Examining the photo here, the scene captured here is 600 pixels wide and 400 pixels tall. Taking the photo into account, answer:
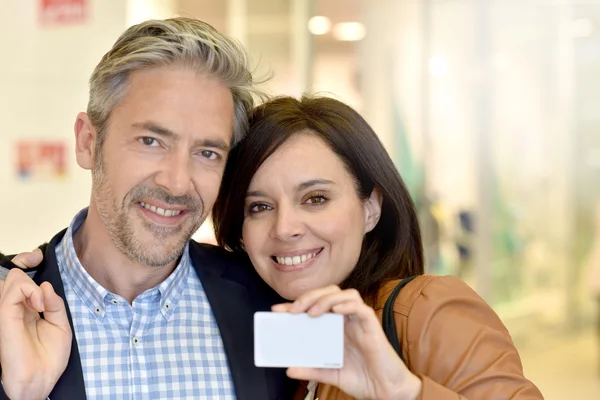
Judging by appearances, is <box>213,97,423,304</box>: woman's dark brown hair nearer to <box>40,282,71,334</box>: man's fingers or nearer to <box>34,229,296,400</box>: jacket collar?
<box>34,229,296,400</box>: jacket collar

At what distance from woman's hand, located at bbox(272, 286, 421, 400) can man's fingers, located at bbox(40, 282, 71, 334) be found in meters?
0.57

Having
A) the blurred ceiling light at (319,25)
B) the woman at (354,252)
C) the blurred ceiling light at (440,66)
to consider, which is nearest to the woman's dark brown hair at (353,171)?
the woman at (354,252)

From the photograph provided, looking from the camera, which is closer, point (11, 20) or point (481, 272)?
point (11, 20)

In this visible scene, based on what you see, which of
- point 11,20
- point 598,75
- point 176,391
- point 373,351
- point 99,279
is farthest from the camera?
point 598,75

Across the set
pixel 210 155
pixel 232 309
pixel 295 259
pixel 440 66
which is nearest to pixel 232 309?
pixel 232 309

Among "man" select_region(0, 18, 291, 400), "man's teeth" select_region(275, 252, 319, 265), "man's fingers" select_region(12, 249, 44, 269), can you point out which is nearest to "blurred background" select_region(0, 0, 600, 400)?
"man" select_region(0, 18, 291, 400)

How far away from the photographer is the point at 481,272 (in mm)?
5809

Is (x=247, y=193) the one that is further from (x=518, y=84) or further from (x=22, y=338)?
(x=518, y=84)

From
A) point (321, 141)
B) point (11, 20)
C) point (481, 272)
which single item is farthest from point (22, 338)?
point (481, 272)

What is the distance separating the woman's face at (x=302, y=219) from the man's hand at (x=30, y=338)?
60 centimetres

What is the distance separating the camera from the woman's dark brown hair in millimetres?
2172

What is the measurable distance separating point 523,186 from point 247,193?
4.10 m

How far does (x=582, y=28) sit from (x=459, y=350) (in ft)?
14.8

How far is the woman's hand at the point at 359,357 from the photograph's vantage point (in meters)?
→ 1.62
